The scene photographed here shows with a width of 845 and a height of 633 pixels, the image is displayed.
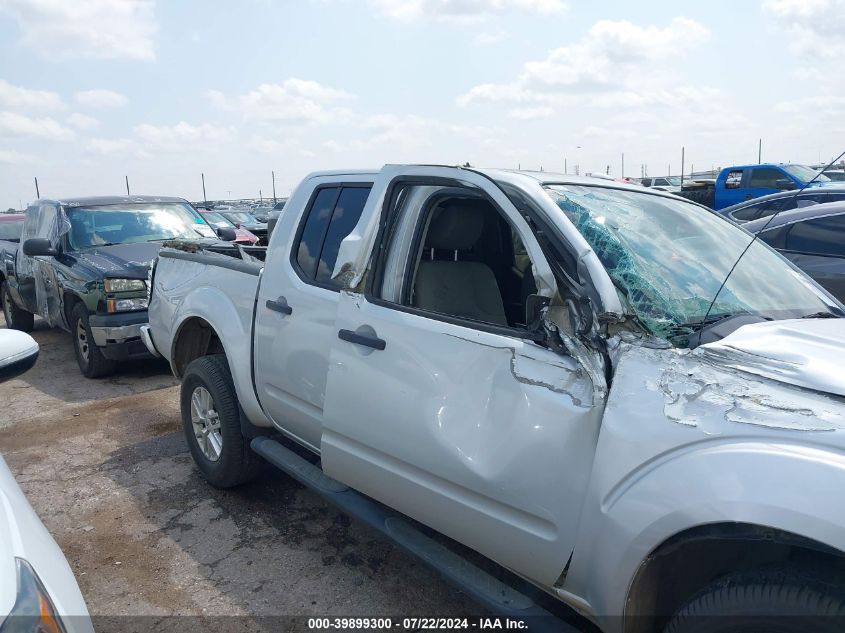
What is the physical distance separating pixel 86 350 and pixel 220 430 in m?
3.73

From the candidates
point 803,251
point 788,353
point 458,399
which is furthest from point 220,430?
point 803,251

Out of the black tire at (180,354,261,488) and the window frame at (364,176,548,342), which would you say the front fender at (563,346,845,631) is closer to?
the window frame at (364,176,548,342)

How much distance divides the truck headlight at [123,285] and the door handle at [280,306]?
374 centimetres

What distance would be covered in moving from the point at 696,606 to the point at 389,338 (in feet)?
4.72

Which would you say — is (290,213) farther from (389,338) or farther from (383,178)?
(389,338)

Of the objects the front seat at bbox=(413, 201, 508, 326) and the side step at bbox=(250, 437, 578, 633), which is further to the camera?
the front seat at bbox=(413, 201, 508, 326)

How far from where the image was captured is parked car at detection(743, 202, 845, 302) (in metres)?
5.45

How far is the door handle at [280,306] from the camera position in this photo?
10.9 ft

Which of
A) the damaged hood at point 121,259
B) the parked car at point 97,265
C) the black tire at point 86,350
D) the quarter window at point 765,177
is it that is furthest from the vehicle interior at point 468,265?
the quarter window at point 765,177

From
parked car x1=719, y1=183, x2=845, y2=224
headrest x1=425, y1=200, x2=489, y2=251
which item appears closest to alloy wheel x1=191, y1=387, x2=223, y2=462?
headrest x1=425, y1=200, x2=489, y2=251

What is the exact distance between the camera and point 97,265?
6.77 m

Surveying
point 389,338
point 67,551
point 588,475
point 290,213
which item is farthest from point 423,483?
point 67,551

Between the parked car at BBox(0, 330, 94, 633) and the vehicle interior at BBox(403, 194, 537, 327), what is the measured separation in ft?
5.10

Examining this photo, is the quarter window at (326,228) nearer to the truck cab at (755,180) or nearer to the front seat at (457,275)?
the front seat at (457,275)
